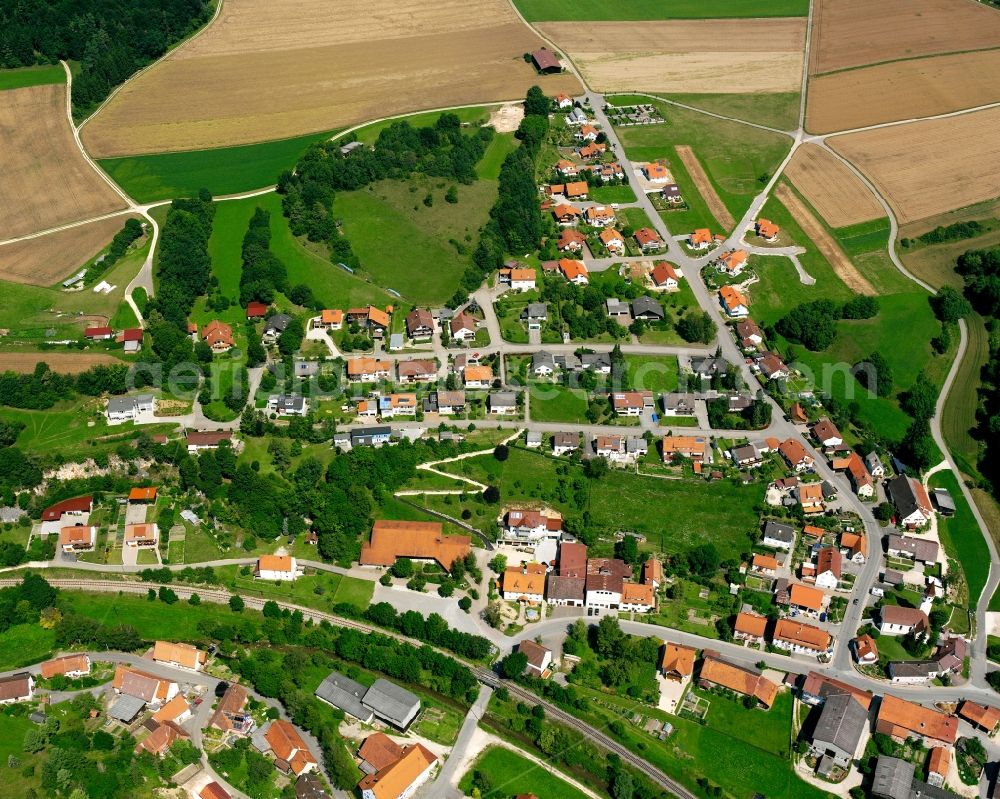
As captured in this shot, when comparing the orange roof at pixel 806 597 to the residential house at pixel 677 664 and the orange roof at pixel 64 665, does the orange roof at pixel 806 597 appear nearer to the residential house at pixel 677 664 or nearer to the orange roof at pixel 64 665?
the residential house at pixel 677 664

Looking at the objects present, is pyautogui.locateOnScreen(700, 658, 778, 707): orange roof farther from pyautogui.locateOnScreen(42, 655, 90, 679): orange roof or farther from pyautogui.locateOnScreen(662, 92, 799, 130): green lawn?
pyautogui.locateOnScreen(662, 92, 799, 130): green lawn

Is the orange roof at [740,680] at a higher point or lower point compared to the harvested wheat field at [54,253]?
lower

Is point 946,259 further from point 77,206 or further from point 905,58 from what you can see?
point 77,206

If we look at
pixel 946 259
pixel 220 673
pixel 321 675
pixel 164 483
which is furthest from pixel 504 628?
pixel 946 259

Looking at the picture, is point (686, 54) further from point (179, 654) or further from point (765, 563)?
point (179, 654)

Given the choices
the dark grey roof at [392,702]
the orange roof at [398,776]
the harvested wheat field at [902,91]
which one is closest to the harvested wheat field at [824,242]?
the harvested wheat field at [902,91]

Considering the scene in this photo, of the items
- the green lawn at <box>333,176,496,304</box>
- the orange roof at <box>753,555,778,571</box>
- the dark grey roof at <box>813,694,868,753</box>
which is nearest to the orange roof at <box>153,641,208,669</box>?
the orange roof at <box>753,555,778,571</box>
